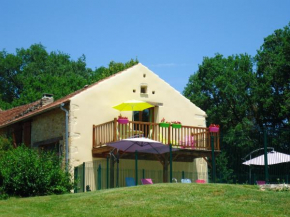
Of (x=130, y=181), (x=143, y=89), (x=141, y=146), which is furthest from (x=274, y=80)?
(x=130, y=181)

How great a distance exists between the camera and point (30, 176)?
65.7 ft

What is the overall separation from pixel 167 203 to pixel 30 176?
7.28 m

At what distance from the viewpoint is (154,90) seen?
2750 centimetres

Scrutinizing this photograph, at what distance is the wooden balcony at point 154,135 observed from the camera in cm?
2411

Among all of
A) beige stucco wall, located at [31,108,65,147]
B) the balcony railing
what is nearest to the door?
the balcony railing

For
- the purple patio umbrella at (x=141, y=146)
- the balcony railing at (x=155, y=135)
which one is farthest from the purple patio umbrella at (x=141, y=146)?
the balcony railing at (x=155, y=135)

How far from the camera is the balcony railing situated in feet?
79.1

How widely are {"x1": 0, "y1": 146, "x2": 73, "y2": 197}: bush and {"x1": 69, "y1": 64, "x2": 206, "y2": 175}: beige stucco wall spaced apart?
11.5 feet

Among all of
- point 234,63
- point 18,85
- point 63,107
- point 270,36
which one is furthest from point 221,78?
point 18,85

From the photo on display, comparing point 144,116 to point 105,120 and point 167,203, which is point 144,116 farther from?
point 167,203

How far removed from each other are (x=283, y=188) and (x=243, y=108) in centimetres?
2300

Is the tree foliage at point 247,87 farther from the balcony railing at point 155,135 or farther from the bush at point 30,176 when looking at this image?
the bush at point 30,176

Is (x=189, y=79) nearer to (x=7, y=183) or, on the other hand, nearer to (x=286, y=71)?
(x=286, y=71)

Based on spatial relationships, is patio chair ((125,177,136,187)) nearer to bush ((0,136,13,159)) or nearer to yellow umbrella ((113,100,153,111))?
yellow umbrella ((113,100,153,111))
